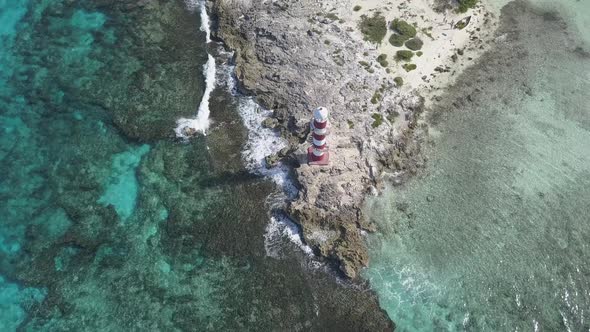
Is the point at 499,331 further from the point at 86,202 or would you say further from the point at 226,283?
the point at 86,202

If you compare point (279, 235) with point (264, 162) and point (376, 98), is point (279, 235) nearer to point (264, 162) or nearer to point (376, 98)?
point (264, 162)

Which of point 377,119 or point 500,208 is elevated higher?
point 377,119

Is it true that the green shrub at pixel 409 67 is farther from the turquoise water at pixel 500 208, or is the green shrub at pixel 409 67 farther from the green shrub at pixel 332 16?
the green shrub at pixel 332 16

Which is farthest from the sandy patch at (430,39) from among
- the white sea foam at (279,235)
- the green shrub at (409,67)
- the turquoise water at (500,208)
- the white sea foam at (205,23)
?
the white sea foam at (279,235)

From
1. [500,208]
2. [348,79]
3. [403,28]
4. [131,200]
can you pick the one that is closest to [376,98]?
[348,79]

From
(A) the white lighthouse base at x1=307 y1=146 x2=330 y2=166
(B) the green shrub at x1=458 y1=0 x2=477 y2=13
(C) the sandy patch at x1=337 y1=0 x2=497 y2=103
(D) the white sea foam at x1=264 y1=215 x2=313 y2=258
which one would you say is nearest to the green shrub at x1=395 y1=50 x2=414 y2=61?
(C) the sandy patch at x1=337 y1=0 x2=497 y2=103
